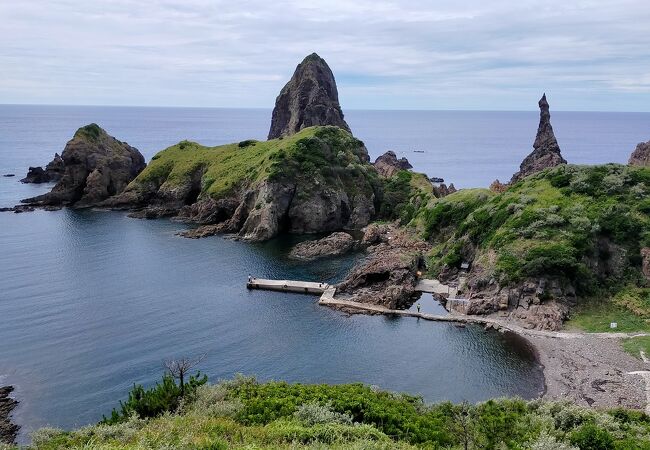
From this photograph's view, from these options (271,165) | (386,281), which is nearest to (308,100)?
(271,165)

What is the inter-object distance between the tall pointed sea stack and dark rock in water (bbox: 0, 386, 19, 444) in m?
130

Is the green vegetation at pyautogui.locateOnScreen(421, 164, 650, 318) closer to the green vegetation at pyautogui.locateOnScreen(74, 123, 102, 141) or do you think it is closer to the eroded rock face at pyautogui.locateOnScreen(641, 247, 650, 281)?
the eroded rock face at pyautogui.locateOnScreen(641, 247, 650, 281)

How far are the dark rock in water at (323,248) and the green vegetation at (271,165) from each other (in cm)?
1661

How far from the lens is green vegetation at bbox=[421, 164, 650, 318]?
6619 centimetres

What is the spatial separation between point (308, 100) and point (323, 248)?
297ft

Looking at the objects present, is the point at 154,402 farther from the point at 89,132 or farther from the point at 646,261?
the point at 89,132

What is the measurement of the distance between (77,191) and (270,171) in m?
56.8

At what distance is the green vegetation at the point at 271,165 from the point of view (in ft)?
374

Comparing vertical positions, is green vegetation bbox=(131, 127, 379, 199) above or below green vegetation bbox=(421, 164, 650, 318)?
above

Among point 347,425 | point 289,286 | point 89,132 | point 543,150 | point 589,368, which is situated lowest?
point 589,368

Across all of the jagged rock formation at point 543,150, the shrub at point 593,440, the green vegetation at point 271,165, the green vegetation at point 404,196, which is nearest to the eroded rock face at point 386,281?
the green vegetation at point 404,196

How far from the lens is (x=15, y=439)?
42688mm

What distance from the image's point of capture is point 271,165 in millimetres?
113625

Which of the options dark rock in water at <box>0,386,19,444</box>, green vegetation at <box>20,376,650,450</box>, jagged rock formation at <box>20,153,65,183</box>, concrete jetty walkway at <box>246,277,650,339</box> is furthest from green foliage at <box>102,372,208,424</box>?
jagged rock formation at <box>20,153,65,183</box>
